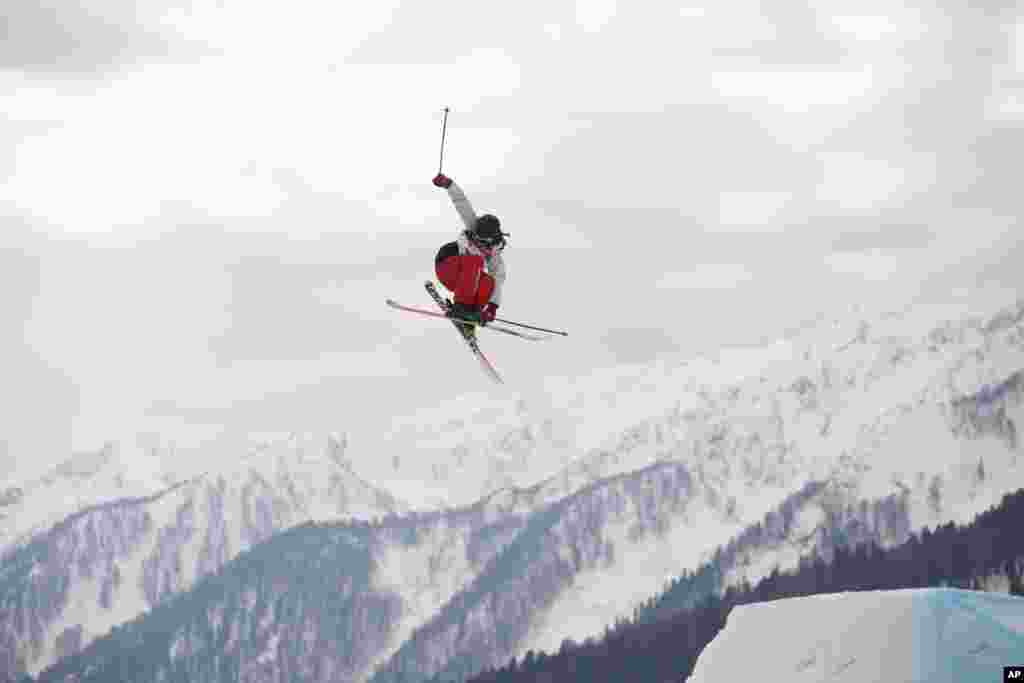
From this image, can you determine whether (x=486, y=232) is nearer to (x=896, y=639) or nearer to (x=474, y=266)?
(x=474, y=266)

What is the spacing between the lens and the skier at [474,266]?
120ft

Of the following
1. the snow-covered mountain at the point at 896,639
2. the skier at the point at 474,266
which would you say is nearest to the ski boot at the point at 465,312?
the skier at the point at 474,266

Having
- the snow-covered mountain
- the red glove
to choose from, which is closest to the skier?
the red glove

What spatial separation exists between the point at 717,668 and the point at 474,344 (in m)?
12.3

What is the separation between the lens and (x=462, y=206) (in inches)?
1426

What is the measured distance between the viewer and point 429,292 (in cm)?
3984

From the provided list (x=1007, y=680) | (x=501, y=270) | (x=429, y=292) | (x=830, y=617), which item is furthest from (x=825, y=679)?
(x=429, y=292)

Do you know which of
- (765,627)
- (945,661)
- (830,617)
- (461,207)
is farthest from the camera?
(461,207)

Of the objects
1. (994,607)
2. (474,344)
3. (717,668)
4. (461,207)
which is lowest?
(717,668)

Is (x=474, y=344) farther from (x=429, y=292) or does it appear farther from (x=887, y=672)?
(x=887, y=672)

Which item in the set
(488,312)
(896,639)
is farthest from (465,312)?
(896,639)

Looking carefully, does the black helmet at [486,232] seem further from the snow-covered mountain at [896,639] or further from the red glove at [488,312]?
the snow-covered mountain at [896,639]

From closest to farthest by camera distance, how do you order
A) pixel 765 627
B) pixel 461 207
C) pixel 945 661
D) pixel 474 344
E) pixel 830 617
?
pixel 945 661 < pixel 830 617 < pixel 765 627 < pixel 461 207 < pixel 474 344

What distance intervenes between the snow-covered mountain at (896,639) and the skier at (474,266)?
1205 cm
